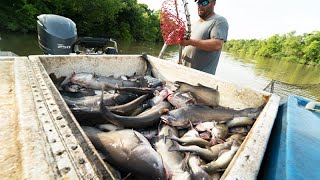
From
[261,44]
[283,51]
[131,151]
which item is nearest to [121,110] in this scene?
[131,151]

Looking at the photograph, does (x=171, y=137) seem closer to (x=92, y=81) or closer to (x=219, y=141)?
(x=219, y=141)

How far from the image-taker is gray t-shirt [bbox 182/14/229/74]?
357cm

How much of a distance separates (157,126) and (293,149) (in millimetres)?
1275

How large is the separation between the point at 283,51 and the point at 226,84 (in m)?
102

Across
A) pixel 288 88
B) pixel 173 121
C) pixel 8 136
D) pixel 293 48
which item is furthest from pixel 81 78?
pixel 293 48

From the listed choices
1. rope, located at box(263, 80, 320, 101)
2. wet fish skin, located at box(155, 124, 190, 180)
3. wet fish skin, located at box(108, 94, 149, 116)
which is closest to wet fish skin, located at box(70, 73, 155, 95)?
wet fish skin, located at box(108, 94, 149, 116)

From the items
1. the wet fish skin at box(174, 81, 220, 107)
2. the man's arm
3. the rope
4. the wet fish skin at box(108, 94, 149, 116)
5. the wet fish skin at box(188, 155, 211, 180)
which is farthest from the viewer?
the rope

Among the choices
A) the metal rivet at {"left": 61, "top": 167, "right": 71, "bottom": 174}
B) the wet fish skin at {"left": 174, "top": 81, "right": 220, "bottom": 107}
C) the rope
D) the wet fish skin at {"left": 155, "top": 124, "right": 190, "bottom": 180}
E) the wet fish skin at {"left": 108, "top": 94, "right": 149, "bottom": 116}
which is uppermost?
the metal rivet at {"left": 61, "top": 167, "right": 71, "bottom": 174}

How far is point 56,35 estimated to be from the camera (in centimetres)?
432

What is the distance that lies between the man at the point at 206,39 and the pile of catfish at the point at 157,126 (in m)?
0.92

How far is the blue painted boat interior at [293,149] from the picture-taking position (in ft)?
3.90

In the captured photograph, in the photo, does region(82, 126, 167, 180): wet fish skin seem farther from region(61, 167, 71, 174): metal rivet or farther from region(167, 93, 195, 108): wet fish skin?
region(167, 93, 195, 108): wet fish skin

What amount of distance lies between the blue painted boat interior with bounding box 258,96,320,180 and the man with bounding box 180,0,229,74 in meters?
1.72

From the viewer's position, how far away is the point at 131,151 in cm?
168
